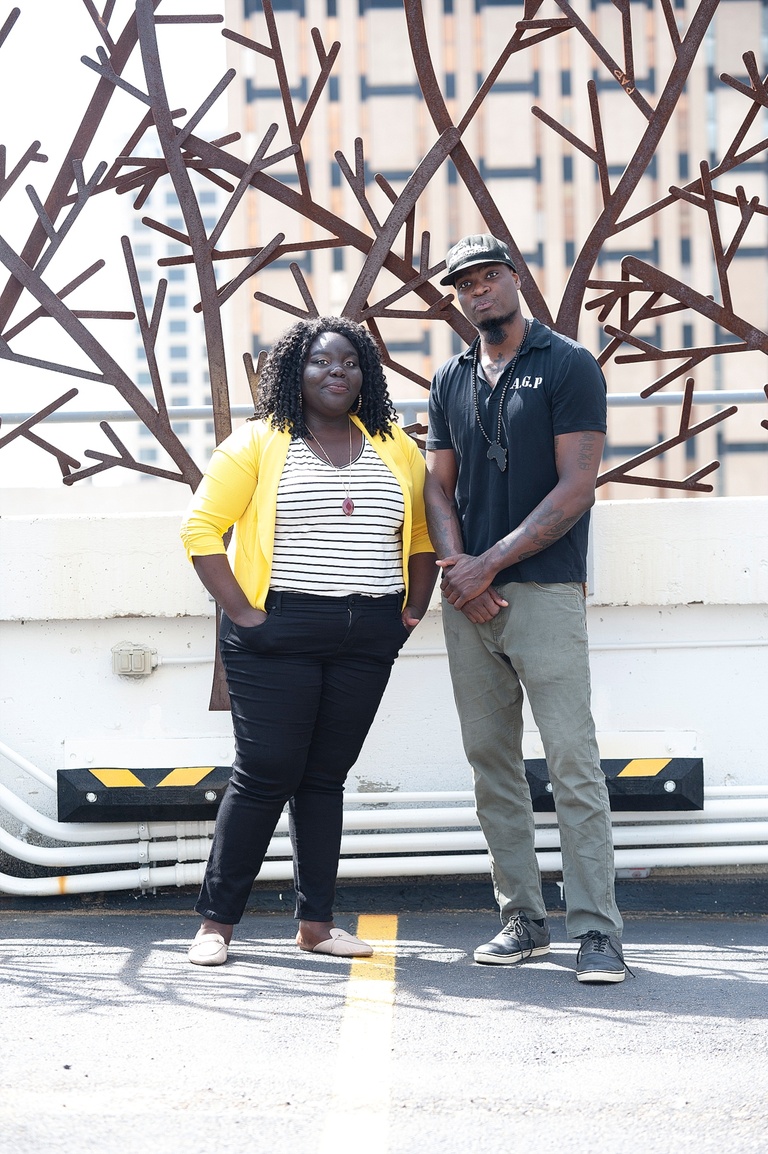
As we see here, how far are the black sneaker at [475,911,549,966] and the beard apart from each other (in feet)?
5.49

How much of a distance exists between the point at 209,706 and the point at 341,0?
6885cm

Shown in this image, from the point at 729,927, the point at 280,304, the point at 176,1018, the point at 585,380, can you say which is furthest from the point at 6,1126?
the point at 280,304

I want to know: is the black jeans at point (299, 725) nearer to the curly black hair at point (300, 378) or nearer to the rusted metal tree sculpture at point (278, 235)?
the curly black hair at point (300, 378)

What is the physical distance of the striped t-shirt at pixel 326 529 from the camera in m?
3.58

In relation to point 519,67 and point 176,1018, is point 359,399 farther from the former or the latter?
point 519,67

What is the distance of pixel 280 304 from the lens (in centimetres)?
455

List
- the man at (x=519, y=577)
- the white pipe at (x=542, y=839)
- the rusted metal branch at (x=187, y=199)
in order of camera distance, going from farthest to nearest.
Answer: the rusted metal branch at (x=187, y=199) < the white pipe at (x=542, y=839) < the man at (x=519, y=577)

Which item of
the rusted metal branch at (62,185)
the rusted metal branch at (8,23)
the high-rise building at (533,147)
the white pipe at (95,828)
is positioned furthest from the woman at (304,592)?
the high-rise building at (533,147)

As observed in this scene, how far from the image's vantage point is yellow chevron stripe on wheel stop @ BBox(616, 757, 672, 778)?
172 inches

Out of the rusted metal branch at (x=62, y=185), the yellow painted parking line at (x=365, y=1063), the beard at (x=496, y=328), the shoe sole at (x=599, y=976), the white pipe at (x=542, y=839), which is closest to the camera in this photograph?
the yellow painted parking line at (x=365, y=1063)

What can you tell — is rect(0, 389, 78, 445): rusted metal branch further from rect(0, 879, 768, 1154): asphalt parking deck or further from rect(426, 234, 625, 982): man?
rect(0, 879, 768, 1154): asphalt parking deck

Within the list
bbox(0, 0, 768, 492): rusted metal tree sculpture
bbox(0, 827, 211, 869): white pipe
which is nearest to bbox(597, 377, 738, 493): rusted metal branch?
bbox(0, 0, 768, 492): rusted metal tree sculpture

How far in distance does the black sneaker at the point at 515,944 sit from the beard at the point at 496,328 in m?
1.67

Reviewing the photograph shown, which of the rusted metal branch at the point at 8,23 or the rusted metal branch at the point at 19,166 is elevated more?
the rusted metal branch at the point at 8,23
